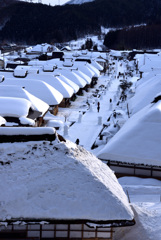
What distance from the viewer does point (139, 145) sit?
12.1 meters

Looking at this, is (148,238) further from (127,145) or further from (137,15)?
(137,15)

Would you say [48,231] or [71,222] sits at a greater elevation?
[71,222]

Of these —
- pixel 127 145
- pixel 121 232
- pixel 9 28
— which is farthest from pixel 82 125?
pixel 9 28

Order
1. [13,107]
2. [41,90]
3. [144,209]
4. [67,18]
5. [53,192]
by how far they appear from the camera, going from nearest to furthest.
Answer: [53,192]
[144,209]
[13,107]
[41,90]
[67,18]

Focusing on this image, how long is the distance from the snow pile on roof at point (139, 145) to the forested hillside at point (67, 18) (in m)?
115

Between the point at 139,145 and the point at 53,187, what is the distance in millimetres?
6101

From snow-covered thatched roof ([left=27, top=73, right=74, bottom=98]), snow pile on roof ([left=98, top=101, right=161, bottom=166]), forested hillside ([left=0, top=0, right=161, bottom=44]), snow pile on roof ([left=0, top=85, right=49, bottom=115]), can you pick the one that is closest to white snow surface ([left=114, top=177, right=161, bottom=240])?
snow pile on roof ([left=98, top=101, right=161, bottom=166])

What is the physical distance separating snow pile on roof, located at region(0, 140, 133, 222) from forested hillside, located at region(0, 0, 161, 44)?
119975mm

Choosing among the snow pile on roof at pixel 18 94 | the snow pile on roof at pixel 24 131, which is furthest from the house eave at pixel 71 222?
the snow pile on roof at pixel 18 94

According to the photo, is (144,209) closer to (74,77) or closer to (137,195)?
(137,195)

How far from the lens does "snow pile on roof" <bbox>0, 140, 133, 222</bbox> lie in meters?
6.43

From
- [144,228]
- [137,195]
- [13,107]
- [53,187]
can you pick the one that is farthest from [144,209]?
[13,107]

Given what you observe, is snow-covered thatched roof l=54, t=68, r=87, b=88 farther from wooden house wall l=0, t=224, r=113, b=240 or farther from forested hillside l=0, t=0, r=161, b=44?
forested hillside l=0, t=0, r=161, b=44

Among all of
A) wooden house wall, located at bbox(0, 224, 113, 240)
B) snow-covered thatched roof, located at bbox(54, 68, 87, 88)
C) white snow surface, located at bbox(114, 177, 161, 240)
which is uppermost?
snow-covered thatched roof, located at bbox(54, 68, 87, 88)
